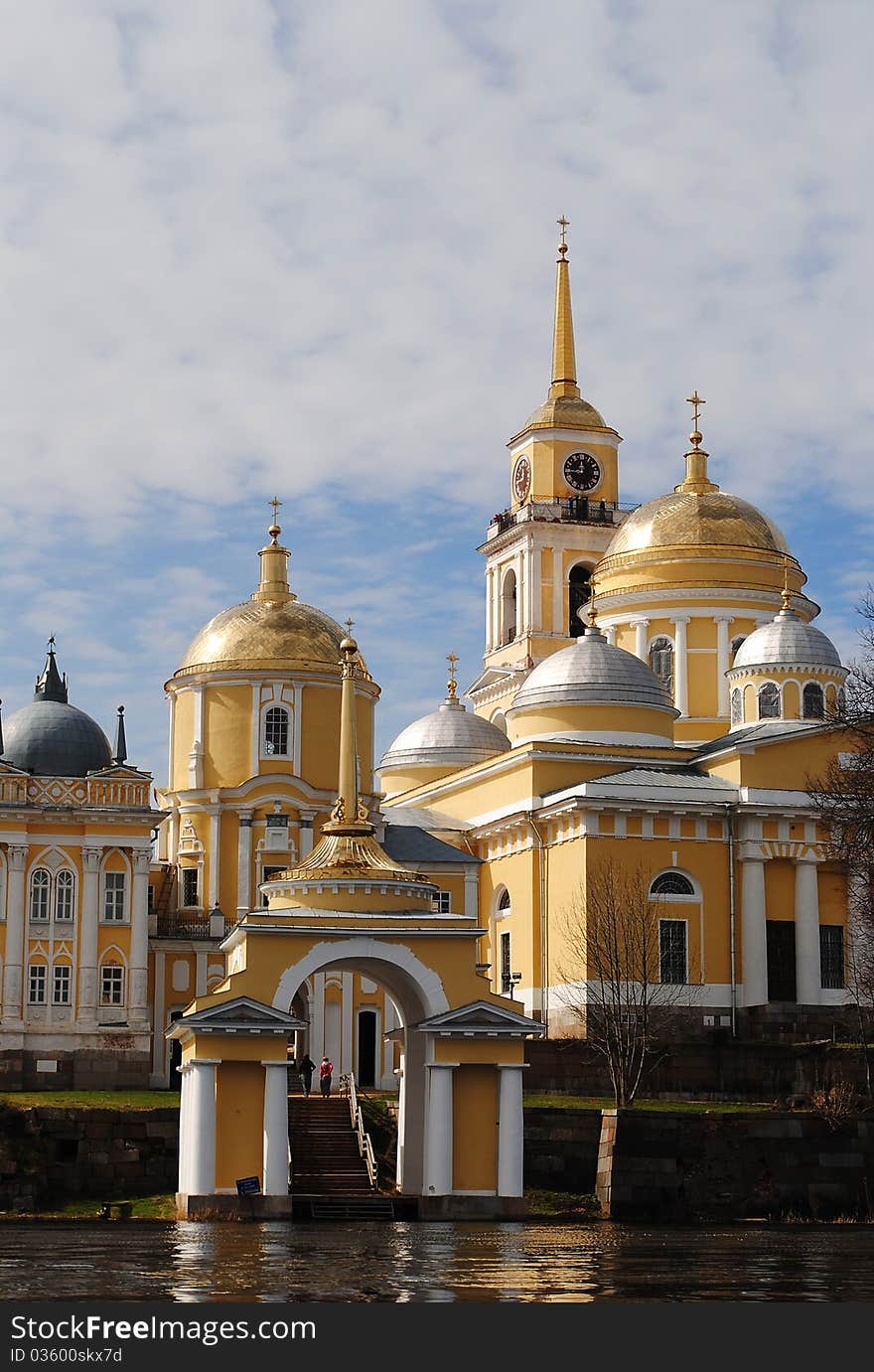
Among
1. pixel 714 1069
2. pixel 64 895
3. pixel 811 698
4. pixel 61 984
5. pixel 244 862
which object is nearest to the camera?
pixel 714 1069

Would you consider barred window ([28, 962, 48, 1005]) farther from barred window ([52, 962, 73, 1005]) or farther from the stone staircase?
the stone staircase

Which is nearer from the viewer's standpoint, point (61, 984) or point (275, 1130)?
point (275, 1130)

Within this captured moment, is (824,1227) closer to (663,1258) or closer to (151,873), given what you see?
(663,1258)

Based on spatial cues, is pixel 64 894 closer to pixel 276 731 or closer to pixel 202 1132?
pixel 276 731

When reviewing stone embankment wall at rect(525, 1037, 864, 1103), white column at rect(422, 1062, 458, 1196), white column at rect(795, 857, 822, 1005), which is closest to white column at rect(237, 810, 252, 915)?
stone embankment wall at rect(525, 1037, 864, 1103)

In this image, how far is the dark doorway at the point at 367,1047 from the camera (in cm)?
6350

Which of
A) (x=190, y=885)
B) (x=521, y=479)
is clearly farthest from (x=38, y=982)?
(x=521, y=479)

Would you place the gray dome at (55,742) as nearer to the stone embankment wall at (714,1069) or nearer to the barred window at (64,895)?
the barred window at (64,895)

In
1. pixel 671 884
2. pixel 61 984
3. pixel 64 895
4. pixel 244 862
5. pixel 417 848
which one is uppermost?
pixel 417 848

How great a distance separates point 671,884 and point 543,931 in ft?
12.7

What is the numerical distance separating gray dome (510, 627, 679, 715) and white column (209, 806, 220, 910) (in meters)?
9.77

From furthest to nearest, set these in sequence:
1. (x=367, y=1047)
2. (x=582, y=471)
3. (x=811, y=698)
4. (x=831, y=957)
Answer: (x=582, y=471) < (x=811, y=698) < (x=831, y=957) < (x=367, y=1047)

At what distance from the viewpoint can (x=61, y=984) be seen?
59.2 m

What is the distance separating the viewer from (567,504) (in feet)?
282
